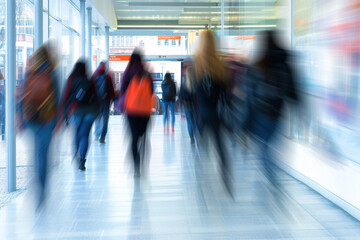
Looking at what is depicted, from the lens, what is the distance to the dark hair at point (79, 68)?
6261 mm

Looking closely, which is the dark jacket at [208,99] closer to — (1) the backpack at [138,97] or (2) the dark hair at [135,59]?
(1) the backpack at [138,97]

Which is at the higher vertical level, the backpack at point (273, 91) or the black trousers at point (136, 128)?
the backpack at point (273, 91)

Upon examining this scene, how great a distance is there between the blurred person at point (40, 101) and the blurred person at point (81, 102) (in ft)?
2.75

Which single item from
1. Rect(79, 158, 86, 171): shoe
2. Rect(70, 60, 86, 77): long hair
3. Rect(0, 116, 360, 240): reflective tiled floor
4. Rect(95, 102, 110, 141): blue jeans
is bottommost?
Rect(0, 116, 360, 240): reflective tiled floor

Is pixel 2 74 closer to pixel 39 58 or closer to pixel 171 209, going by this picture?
pixel 39 58

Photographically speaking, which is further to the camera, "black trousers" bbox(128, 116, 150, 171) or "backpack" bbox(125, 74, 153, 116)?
"black trousers" bbox(128, 116, 150, 171)

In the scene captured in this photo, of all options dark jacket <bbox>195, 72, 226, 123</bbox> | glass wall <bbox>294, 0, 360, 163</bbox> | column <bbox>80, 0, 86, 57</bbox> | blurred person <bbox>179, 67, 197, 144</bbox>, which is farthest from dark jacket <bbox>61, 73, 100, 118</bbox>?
column <bbox>80, 0, 86, 57</bbox>

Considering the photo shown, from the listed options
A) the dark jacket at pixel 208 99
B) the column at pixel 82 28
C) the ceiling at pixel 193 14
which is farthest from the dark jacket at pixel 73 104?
the column at pixel 82 28

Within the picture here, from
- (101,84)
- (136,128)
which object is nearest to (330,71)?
(136,128)

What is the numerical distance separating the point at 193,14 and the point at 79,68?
14.5 meters

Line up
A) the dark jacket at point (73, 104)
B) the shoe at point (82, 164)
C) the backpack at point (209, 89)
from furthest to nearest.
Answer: the shoe at point (82, 164) → the dark jacket at point (73, 104) → the backpack at point (209, 89)

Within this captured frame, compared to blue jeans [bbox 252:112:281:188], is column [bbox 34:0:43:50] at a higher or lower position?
higher

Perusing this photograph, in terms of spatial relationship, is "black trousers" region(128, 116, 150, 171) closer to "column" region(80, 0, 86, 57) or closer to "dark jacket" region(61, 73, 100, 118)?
"dark jacket" region(61, 73, 100, 118)

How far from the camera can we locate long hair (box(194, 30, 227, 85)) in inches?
221
